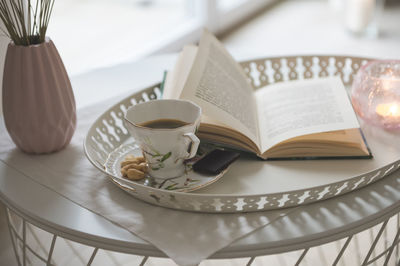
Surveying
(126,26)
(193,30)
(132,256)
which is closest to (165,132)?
(132,256)

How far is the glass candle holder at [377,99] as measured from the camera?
69 centimetres

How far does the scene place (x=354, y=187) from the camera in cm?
55

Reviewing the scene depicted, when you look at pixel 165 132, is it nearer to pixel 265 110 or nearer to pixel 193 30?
pixel 265 110

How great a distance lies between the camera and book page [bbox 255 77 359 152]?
642mm

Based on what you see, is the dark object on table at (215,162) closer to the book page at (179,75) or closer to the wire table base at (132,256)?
the book page at (179,75)

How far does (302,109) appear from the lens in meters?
0.70

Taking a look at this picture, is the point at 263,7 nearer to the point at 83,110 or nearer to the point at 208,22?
the point at 208,22

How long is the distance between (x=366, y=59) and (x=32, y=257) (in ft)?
2.29

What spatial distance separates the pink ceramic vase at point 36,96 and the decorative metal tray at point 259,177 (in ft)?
0.18

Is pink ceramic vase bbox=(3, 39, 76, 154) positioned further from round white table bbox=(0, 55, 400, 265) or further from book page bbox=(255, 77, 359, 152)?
book page bbox=(255, 77, 359, 152)

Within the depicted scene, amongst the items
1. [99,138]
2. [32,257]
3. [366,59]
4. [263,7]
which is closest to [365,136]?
[366,59]

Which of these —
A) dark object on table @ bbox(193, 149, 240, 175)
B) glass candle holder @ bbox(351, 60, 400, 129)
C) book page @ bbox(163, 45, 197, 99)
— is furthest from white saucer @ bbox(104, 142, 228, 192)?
glass candle holder @ bbox(351, 60, 400, 129)

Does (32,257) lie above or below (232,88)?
below

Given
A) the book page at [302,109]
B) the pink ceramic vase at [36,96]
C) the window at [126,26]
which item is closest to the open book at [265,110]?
the book page at [302,109]
